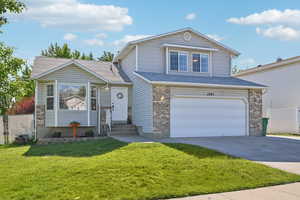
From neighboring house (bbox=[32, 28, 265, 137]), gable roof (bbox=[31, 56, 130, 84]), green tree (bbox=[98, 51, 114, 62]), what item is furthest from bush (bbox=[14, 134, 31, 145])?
green tree (bbox=[98, 51, 114, 62])

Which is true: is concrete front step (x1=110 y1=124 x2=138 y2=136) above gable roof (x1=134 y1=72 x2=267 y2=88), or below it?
below

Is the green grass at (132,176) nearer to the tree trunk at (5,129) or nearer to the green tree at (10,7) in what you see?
the green tree at (10,7)

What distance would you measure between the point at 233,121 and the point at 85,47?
22.2 m

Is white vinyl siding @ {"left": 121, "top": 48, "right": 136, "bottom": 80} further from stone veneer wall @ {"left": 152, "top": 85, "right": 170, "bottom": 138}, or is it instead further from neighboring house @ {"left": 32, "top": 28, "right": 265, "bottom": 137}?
stone veneer wall @ {"left": 152, "top": 85, "right": 170, "bottom": 138}

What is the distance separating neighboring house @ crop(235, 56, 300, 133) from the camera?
58.7 ft

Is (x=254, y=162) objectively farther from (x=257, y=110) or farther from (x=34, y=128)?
(x=34, y=128)

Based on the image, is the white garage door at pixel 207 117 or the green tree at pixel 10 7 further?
the white garage door at pixel 207 117

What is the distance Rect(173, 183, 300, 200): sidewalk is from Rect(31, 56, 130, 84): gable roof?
1008cm

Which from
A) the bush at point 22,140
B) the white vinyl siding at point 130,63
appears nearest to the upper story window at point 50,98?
the bush at point 22,140

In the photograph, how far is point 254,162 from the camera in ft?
25.1

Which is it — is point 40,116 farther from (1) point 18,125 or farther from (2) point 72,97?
(1) point 18,125

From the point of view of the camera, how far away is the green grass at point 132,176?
17.0 ft

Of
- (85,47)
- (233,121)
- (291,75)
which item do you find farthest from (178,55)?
(85,47)

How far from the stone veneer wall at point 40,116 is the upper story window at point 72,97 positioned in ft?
3.15
